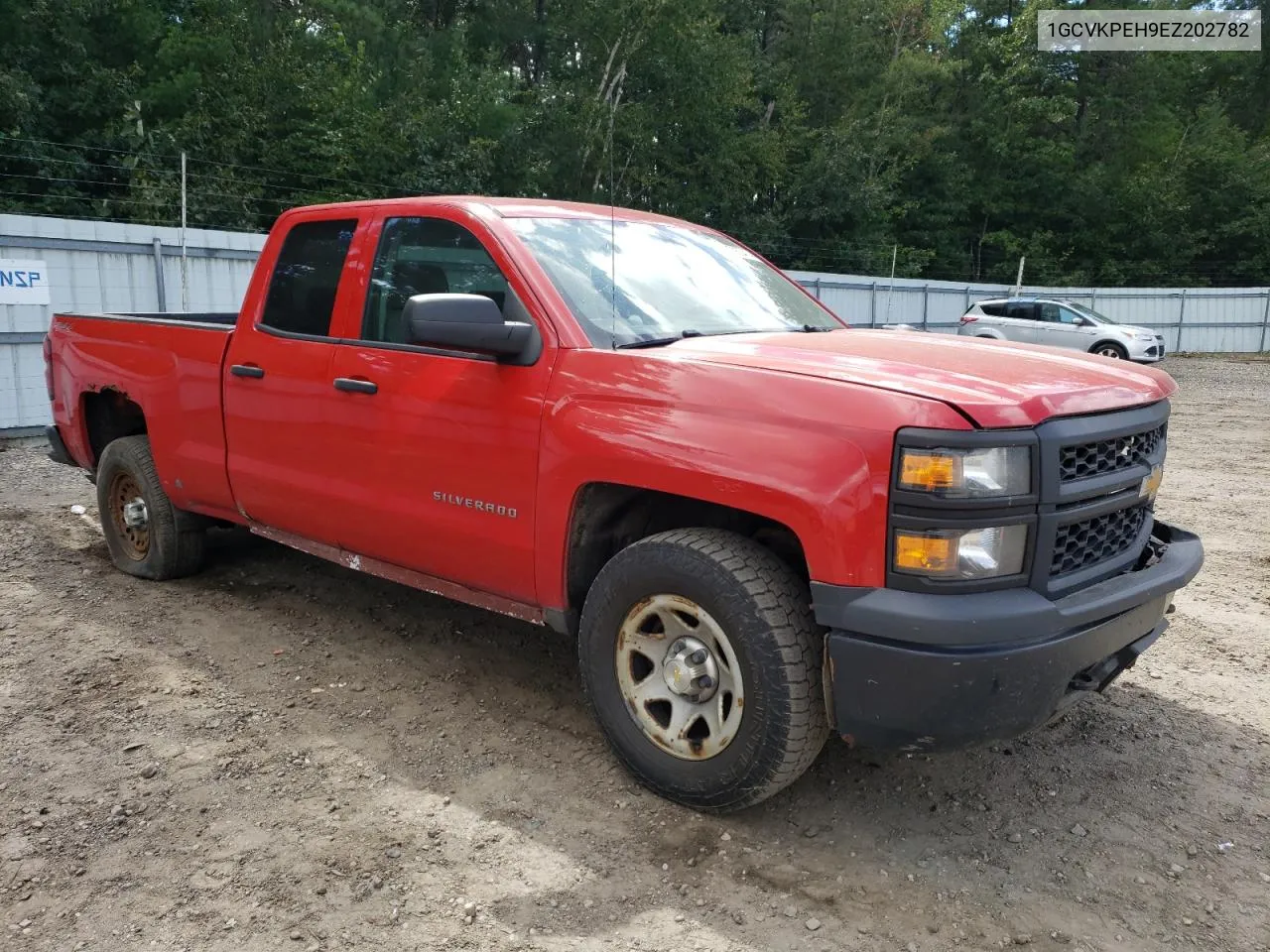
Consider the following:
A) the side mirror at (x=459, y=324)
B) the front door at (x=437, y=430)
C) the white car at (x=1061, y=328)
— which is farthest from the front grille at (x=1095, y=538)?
the white car at (x=1061, y=328)

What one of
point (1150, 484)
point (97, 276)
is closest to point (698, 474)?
point (1150, 484)

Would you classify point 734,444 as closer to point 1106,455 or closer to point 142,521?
point 1106,455

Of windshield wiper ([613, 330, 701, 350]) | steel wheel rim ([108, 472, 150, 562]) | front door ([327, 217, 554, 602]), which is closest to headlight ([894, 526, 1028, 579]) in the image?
windshield wiper ([613, 330, 701, 350])

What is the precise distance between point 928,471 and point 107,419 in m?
4.92

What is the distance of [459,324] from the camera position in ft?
10.5

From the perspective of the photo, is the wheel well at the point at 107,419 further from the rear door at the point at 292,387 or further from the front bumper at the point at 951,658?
the front bumper at the point at 951,658

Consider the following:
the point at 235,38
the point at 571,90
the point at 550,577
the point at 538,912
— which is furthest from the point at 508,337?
the point at 571,90

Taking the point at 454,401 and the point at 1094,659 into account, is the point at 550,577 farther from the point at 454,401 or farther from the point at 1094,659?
the point at 1094,659

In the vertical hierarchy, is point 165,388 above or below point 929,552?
above

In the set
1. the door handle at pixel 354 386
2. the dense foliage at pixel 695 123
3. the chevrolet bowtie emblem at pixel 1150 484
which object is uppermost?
the dense foliage at pixel 695 123

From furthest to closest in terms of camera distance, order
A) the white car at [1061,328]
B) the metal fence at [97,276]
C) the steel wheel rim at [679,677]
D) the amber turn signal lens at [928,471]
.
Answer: the white car at [1061,328]
the metal fence at [97,276]
the steel wheel rim at [679,677]
the amber turn signal lens at [928,471]

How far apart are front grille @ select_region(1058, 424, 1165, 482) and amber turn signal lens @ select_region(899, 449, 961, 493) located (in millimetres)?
346

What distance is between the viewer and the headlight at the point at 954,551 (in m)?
2.60

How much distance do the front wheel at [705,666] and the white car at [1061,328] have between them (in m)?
19.3
